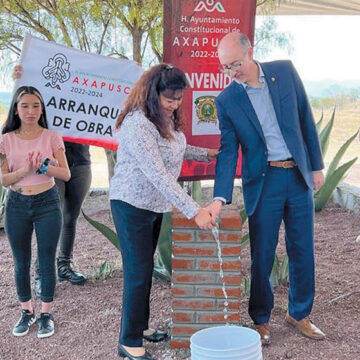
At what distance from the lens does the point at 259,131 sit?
3033mm

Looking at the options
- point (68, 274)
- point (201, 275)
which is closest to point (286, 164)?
point (201, 275)

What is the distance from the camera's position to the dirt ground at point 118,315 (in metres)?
3.24

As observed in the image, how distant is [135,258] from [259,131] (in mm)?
896

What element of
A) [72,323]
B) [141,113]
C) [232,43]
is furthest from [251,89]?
[72,323]

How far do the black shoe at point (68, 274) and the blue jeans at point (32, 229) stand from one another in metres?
0.68

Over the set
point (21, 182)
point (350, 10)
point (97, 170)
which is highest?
point (350, 10)

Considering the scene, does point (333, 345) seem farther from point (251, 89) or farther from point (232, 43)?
point (232, 43)

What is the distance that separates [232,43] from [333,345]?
1.71 meters

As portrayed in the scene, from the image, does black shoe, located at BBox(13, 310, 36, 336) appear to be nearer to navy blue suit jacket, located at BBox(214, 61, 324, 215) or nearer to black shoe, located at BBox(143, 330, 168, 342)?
black shoe, located at BBox(143, 330, 168, 342)

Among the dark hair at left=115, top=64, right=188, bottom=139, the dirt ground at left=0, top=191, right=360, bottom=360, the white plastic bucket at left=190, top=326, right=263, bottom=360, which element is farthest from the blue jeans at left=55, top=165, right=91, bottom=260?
the white plastic bucket at left=190, top=326, right=263, bottom=360

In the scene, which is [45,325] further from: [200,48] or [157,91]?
[200,48]

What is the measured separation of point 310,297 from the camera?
11.1 ft

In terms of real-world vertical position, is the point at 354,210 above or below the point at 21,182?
below

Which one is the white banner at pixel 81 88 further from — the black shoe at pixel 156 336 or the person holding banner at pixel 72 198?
the black shoe at pixel 156 336
